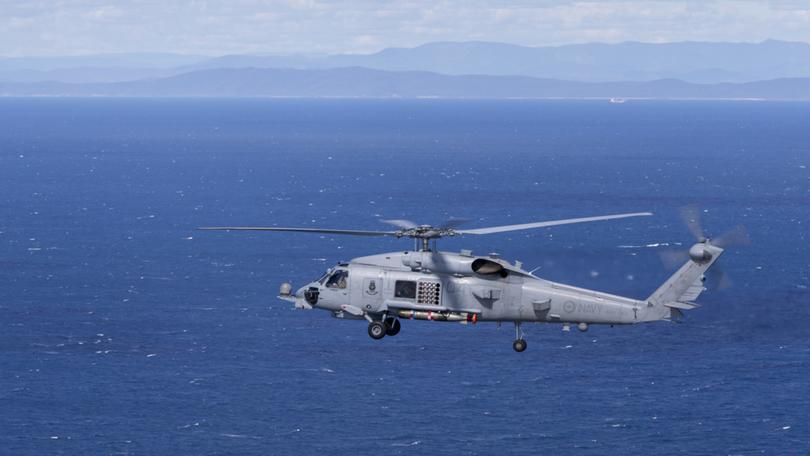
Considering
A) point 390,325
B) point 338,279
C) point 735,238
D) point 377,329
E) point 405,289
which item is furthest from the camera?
point 338,279

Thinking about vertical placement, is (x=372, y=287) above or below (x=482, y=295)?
above

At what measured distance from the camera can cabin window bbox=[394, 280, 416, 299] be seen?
54062 mm

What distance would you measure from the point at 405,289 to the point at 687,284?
11.5m

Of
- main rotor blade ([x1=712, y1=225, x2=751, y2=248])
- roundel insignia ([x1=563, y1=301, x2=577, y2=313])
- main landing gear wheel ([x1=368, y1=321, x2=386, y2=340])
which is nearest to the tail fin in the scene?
main rotor blade ([x1=712, y1=225, x2=751, y2=248])

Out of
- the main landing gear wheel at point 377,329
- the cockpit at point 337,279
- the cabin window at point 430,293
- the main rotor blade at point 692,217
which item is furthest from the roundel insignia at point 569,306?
the cockpit at point 337,279

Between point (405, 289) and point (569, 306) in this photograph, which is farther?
point (405, 289)

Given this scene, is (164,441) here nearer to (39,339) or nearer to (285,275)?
(39,339)

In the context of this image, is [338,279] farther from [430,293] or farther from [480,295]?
[480,295]

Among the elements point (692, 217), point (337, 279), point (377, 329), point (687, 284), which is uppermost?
point (692, 217)

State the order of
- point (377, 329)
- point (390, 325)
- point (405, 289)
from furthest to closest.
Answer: point (390, 325)
point (377, 329)
point (405, 289)

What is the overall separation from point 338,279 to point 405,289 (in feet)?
10.6

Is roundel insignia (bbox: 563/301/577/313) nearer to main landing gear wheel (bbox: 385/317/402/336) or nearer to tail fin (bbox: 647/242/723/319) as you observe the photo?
tail fin (bbox: 647/242/723/319)

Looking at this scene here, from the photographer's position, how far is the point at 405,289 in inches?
2132

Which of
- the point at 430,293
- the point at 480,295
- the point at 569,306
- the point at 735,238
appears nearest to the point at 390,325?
the point at 430,293
